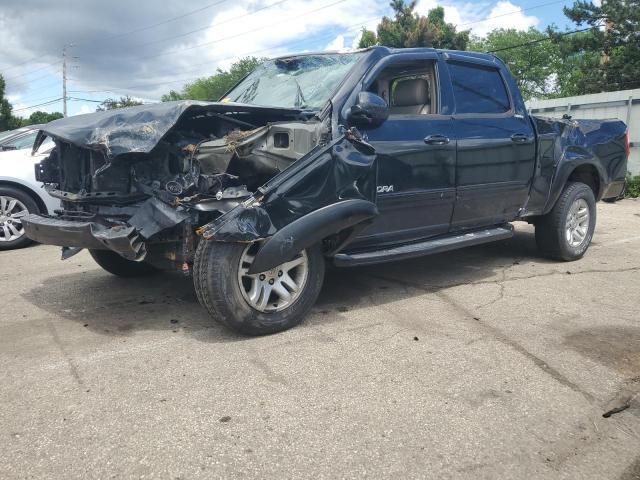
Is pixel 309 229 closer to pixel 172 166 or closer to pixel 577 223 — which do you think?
pixel 172 166

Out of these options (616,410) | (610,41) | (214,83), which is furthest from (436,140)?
(214,83)

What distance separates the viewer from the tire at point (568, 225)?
5887 mm

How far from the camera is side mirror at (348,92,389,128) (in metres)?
3.94

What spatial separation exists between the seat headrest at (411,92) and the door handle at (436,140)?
45 cm

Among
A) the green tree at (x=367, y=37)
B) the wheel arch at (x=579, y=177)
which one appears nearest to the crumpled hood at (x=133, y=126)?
the wheel arch at (x=579, y=177)

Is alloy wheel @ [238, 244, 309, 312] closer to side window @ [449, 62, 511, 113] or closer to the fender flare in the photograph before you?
the fender flare

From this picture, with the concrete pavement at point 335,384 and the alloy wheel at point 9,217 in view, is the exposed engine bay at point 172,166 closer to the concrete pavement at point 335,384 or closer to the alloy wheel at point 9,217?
the concrete pavement at point 335,384

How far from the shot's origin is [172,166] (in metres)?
4.07

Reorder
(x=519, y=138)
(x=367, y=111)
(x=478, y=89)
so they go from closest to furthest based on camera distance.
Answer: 1. (x=367, y=111)
2. (x=478, y=89)
3. (x=519, y=138)

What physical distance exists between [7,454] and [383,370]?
1.93 metres

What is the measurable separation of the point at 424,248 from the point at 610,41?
23.2m

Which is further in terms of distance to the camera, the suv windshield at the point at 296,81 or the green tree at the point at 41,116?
the green tree at the point at 41,116

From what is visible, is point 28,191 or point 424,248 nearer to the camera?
point 424,248

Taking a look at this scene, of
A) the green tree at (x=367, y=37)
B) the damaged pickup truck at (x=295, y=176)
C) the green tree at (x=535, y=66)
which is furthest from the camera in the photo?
the green tree at (x=535, y=66)
